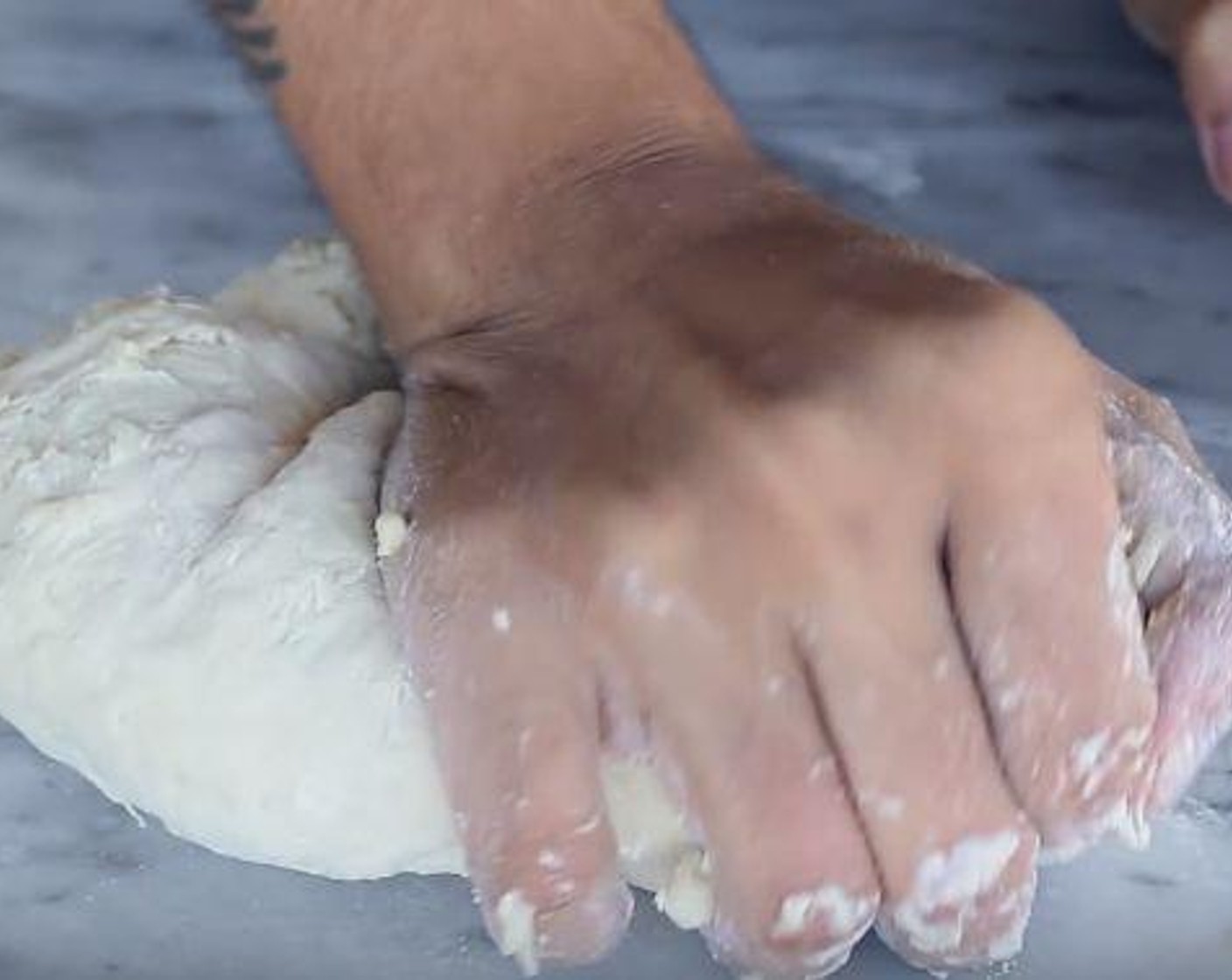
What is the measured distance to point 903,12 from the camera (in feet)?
4.36

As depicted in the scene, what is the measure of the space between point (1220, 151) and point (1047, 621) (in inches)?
16.1

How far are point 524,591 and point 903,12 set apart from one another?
2.12 ft

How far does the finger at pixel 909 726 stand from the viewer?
30.7 inches

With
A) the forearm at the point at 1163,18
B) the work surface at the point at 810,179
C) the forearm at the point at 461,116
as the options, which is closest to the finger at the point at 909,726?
the work surface at the point at 810,179

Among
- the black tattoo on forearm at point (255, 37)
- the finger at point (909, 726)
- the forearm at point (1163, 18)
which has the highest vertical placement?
the black tattoo on forearm at point (255, 37)

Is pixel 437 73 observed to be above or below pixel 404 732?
above

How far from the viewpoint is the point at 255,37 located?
107 centimetres

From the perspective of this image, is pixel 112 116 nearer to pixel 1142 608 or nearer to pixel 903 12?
pixel 903 12

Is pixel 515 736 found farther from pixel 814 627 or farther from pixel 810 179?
pixel 810 179

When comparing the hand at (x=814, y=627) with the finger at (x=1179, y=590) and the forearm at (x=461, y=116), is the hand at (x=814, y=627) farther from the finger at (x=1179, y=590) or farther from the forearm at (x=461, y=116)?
the forearm at (x=461, y=116)

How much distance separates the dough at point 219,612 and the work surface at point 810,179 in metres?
0.04

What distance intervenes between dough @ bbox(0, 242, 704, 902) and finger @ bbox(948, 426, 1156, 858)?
0.42ft

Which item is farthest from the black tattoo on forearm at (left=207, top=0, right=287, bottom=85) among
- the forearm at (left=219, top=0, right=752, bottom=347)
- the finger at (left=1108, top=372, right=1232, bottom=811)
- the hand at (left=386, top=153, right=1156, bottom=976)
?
the finger at (left=1108, top=372, right=1232, bottom=811)

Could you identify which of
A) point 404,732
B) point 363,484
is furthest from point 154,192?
point 404,732
